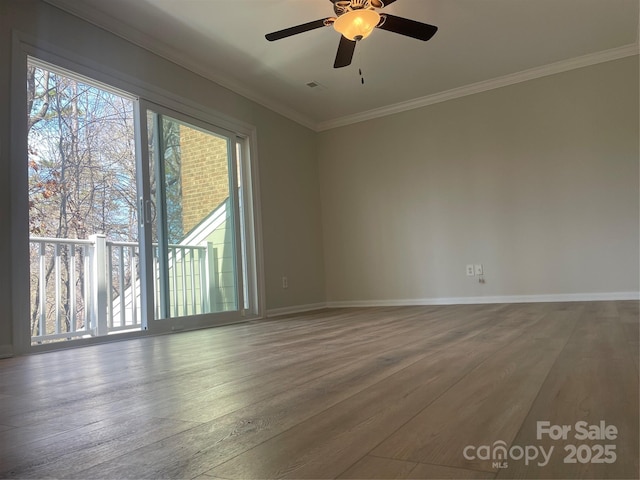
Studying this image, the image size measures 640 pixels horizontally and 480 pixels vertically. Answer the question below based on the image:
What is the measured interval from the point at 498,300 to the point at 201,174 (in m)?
3.09

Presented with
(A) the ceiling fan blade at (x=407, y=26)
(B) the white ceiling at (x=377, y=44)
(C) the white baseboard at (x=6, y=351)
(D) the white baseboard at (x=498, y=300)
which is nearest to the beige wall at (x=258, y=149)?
(C) the white baseboard at (x=6, y=351)

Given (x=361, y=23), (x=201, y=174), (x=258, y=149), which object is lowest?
(x=201, y=174)

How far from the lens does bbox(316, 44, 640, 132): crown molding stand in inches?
165

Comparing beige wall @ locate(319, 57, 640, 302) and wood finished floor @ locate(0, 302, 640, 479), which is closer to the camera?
wood finished floor @ locate(0, 302, 640, 479)

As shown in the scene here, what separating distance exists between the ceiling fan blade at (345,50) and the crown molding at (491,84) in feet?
6.38

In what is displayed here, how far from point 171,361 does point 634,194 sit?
4.13 m

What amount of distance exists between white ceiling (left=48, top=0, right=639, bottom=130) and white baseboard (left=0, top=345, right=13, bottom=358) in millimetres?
2119

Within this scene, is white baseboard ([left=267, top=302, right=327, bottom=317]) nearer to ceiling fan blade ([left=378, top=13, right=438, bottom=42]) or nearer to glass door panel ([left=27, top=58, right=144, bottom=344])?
glass door panel ([left=27, top=58, right=144, bottom=344])

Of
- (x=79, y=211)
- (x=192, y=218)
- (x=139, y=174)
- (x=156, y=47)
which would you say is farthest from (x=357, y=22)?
(x=79, y=211)

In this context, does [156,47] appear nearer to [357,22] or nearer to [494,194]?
[357,22]

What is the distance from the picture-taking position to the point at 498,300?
4.57 metres

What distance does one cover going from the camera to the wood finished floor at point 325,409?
738 mm

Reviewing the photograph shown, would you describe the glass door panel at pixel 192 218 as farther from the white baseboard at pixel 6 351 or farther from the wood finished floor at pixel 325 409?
the wood finished floor at pixel 325 409

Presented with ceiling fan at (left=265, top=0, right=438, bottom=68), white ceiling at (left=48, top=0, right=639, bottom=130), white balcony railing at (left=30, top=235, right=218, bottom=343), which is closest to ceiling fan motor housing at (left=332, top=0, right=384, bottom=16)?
ceiling fan at (left=265, top=0, right=438, bottom=68)
